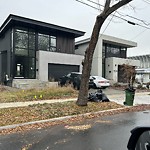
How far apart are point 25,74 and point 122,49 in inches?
716

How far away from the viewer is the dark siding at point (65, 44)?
27.6 m

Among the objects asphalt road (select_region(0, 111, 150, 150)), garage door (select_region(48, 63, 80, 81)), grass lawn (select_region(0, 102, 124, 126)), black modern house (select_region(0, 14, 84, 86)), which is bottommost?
asphalt road (select_region(0, 111, 150, 150))

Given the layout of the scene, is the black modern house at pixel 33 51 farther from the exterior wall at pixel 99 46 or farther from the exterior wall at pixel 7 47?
the exterior wall at pixel 99 46

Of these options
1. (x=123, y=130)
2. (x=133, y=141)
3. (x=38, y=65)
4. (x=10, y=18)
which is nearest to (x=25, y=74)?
(x=38, y=65)

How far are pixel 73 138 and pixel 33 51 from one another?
20.1m

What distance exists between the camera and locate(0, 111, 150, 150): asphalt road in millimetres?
5324

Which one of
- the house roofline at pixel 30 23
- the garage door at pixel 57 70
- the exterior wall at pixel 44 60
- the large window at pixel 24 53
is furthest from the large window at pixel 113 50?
the large window at pixel 24 53

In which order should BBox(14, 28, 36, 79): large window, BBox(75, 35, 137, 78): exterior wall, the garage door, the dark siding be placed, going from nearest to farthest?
1. BBox(14, 28, 36, 79): large window
2. the garage door
3. the dark siding
4. BBox(75, 35, 137, 78): exterior wall

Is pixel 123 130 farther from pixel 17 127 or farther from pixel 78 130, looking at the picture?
pixel 17 127

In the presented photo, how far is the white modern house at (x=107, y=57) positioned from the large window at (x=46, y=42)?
5969 millimetres

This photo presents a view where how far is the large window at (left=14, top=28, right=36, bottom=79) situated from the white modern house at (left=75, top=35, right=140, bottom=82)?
29.4 ft

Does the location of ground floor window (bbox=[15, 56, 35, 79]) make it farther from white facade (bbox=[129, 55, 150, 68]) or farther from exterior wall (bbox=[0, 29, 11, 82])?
white facade (bbox=[129, 55, 150, 68])

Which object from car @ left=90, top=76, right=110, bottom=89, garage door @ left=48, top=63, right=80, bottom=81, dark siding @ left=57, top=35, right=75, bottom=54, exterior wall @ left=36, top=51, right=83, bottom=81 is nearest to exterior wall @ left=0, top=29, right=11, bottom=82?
exterior wall @ left=36, top=51, right=83, bottom=81

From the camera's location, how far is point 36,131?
694 cm
